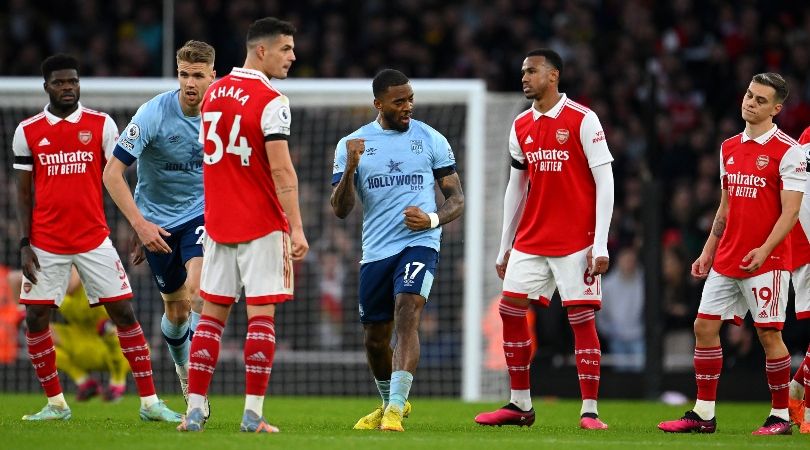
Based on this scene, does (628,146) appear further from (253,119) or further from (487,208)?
(253,119)

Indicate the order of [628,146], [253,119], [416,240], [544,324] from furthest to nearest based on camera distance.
Result: [628,146] → [544,324] → [416,240] → [253,119]

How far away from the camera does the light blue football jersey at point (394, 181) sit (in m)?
8.99

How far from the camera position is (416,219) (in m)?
8.72

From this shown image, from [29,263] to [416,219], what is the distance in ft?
9.10

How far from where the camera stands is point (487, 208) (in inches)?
608

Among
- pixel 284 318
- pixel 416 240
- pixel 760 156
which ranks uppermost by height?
pixel 760 156

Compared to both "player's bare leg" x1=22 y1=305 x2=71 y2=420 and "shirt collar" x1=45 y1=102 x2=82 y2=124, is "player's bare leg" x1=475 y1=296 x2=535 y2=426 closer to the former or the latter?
"player's bare leg" x1=22 y1=305 x2=71 y2=420

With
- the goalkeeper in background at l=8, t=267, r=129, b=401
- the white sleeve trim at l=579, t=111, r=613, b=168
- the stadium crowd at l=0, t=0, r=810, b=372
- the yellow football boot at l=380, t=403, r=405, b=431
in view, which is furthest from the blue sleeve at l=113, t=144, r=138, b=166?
the stadium crowd at l=0, t=0, r=810, b=372

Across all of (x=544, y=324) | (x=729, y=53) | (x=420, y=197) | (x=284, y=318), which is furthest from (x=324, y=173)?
(x=420, y=197)

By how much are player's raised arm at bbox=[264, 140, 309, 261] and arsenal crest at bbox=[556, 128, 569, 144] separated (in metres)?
2.16

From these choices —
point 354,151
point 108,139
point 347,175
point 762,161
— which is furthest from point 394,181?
point 762,161

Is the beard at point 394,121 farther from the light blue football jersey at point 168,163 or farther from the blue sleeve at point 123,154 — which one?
the blue sleeve at point 123,154

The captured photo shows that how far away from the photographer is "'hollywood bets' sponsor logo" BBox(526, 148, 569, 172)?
9.06 meters

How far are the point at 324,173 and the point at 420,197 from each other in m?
7.64
